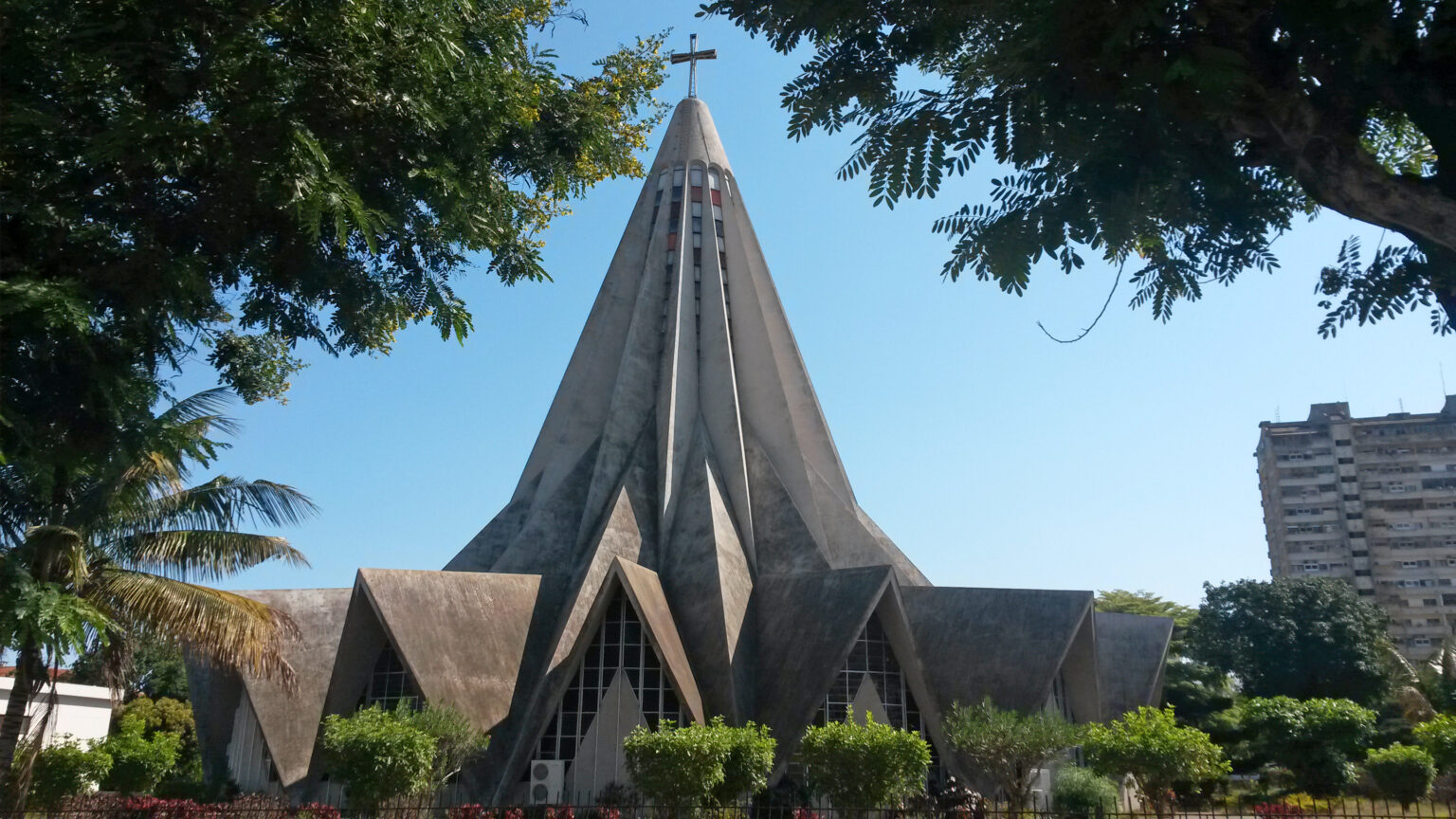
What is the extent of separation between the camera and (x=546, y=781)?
21875mm

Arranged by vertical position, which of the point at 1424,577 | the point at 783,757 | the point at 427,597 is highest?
the point at 1424,577

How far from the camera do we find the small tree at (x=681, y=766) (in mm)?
15852

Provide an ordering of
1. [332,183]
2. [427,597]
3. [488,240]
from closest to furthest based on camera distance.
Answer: [332,183]
[488,240]
[427,597]

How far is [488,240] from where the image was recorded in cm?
1016

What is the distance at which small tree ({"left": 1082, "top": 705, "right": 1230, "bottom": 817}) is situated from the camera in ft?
57.7

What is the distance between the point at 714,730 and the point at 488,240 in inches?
369

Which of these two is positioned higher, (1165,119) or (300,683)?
(1165,119)

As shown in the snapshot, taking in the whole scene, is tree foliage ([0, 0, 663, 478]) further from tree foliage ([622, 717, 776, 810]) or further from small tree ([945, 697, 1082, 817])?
small tree ([945, 697, 1082, 817])

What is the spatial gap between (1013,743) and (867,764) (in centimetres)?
298

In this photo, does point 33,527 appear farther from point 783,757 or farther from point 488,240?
point 783,757

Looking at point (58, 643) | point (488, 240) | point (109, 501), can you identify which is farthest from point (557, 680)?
point (488, 240)

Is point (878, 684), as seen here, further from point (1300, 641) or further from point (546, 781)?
point (1300, 641)

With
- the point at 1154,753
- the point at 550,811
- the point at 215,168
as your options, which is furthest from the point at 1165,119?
the point at 1154,753

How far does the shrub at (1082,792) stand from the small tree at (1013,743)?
182 cm
